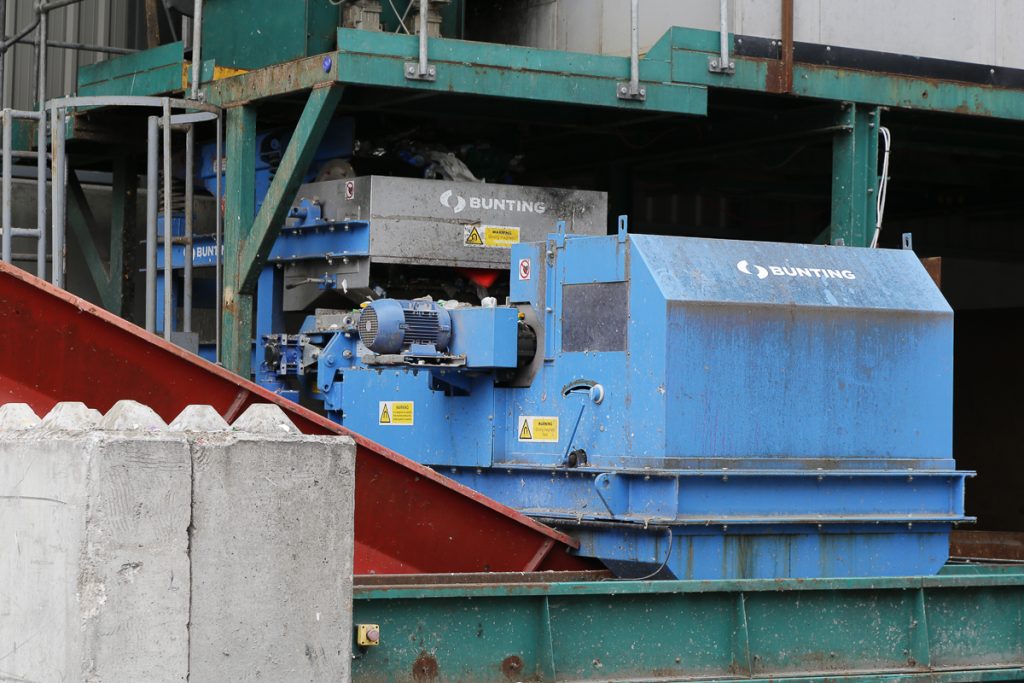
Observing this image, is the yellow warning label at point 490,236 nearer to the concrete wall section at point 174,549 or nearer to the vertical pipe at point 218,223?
the vertical pipe at point 218,223

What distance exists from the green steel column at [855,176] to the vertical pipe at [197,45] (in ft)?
14.2

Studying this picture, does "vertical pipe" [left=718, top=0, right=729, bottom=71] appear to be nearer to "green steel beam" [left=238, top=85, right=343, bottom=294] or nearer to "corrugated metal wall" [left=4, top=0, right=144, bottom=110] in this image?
"green steel beam" [left=238, top=85, right=343, bottom=294]

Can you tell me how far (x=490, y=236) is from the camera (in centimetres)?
976

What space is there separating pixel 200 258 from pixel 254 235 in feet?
5.36

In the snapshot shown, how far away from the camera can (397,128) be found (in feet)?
36.0

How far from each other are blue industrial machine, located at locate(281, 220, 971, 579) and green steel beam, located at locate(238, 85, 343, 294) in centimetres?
204

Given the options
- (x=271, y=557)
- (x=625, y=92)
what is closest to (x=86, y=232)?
(x=625, y=92)

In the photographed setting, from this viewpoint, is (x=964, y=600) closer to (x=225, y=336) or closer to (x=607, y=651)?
(x=607, y=651)

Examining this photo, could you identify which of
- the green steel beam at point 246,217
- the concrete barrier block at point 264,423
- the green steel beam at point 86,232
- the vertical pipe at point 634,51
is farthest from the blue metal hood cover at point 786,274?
the green steel beam at point 86,232

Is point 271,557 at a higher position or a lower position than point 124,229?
lower

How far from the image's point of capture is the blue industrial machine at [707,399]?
6887 mm

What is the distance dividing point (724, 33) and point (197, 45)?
3.36 metres

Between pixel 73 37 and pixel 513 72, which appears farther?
pixel 73 37

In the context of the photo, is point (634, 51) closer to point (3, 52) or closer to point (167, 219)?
point (167, 219)
